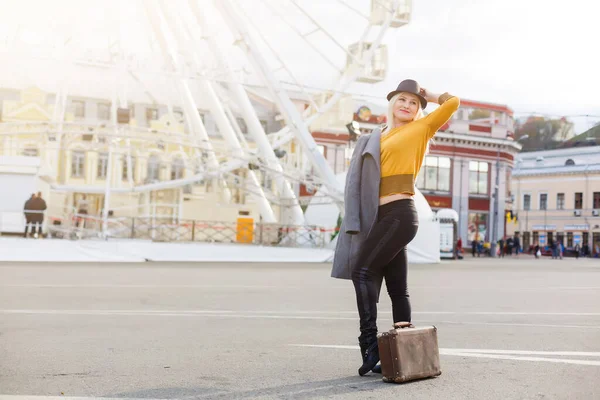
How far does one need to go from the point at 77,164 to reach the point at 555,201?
141 ft

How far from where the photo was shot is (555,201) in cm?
7831

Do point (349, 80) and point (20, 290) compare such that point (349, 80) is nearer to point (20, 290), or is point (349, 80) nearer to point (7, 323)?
point (20, 290)

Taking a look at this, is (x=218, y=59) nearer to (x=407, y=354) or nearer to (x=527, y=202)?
(x=407, y=354)

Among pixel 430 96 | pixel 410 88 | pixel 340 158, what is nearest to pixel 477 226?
pixel 340 158

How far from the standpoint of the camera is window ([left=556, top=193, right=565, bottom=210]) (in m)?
76.6

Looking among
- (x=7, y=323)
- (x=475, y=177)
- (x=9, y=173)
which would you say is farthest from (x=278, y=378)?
(x=475, y=177)

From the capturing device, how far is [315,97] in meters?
39.7

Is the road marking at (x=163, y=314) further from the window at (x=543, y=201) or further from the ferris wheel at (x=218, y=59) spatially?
the window at (x=543, y=201)

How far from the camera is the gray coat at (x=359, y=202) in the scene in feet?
17.3

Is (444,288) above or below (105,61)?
below

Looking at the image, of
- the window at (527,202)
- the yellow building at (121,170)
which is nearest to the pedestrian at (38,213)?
the yellow building at (121,170)

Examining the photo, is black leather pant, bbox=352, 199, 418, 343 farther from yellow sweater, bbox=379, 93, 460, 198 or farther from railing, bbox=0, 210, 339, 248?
railing, bbox=0, 210, 339, 248

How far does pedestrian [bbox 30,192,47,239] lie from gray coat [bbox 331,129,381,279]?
81.2ft

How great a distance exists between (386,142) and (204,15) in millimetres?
29603
